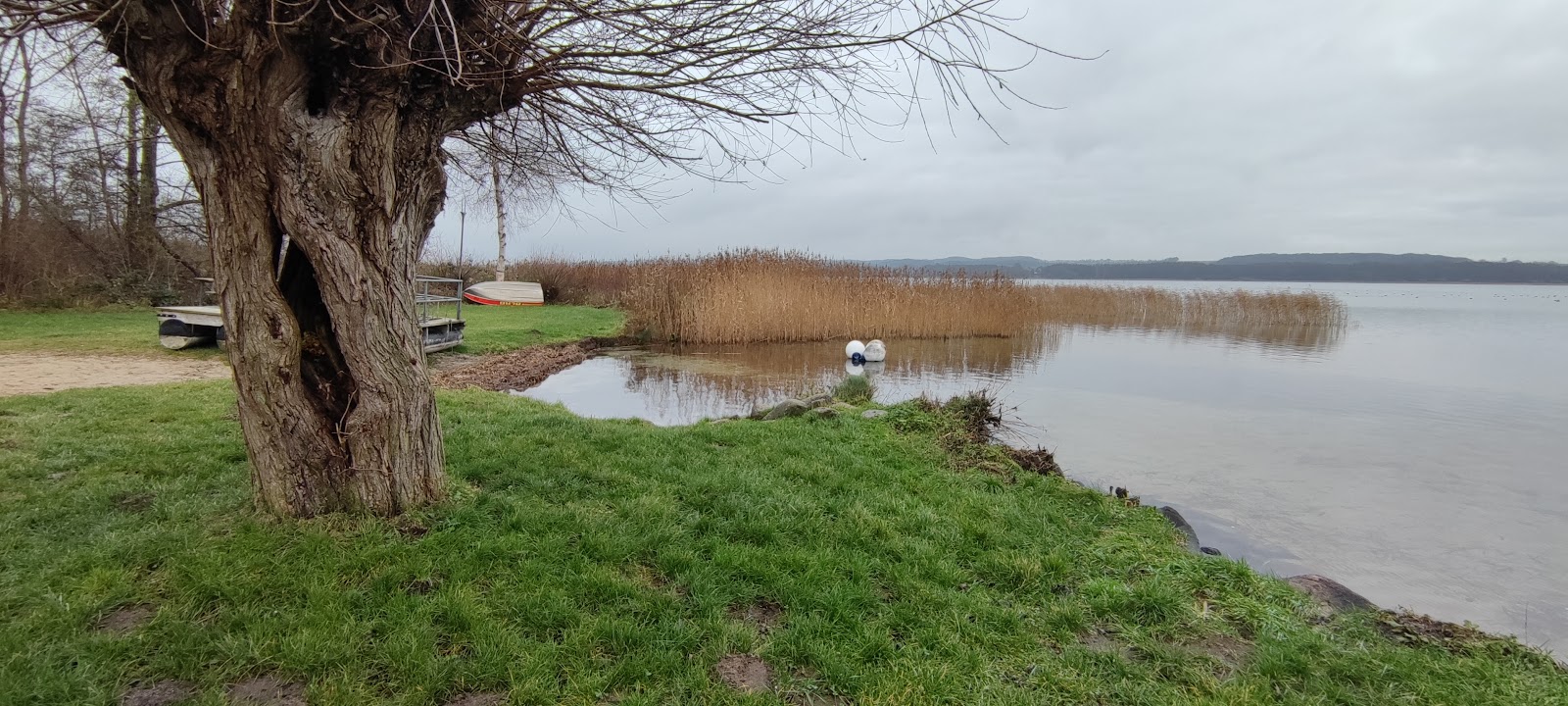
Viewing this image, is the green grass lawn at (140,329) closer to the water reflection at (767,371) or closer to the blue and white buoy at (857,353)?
the water reflection at (767,371)

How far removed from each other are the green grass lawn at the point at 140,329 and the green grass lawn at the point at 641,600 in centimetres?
671

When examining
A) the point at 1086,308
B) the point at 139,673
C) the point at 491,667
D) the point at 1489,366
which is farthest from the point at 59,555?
the point at 1086,308

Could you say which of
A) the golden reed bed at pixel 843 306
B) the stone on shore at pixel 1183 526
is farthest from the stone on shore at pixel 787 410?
the golden reed bed at pixel 843 306

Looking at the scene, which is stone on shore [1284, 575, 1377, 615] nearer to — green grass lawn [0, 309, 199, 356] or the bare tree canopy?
the bare tree canopy

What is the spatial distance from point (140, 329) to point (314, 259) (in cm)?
1236

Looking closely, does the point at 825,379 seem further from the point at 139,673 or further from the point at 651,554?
the point at 139,673

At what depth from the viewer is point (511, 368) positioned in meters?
10.5

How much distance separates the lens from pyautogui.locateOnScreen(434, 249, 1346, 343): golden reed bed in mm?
14891

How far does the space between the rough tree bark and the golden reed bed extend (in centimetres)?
1139

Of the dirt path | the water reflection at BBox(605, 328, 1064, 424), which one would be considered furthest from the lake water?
the dirt path

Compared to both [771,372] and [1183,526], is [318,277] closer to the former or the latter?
[1183,526]

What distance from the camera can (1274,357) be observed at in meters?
15.1

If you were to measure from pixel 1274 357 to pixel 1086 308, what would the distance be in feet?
34.4

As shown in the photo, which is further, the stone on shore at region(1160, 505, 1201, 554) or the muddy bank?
the muddy bank
